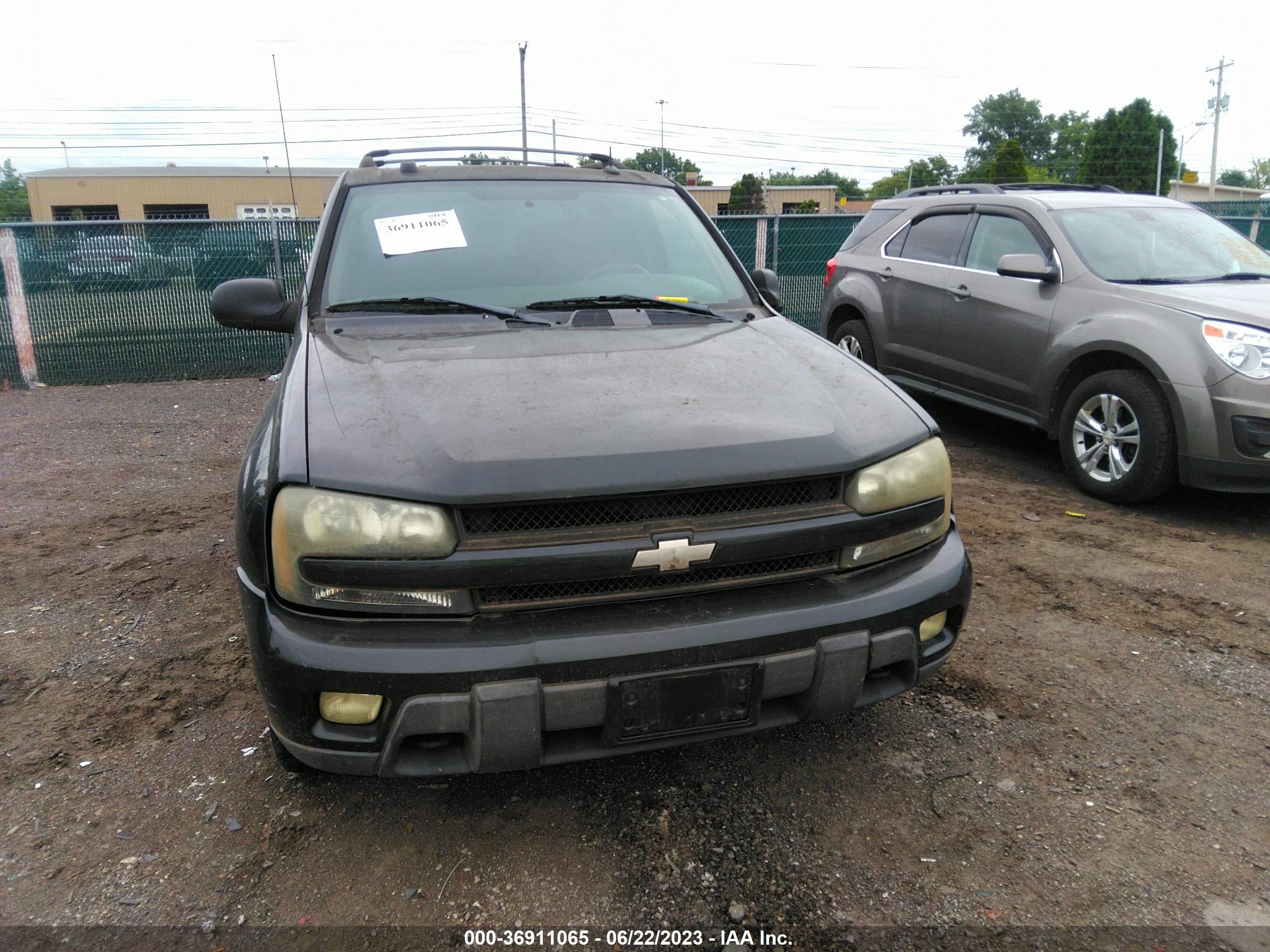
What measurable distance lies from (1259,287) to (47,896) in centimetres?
591

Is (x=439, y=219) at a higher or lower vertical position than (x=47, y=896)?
higher

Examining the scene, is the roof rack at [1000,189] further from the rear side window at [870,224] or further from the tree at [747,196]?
the tree at [747,196]

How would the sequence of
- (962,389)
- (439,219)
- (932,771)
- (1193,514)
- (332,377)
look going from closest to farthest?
(332,377) < (932,771) < (439,219) < (1193,514) < (962,389)

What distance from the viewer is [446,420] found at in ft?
6.68

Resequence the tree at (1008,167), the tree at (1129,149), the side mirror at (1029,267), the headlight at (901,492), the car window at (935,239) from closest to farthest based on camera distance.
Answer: the headlight at (901,492)
the side mirror at (1029,267)
the car window at (935,239)
the tree at (1008,167)
the tree at (1129,149)

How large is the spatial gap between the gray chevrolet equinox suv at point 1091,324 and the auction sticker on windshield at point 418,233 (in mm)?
3523

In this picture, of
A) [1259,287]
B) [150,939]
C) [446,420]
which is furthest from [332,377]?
[1259,287]

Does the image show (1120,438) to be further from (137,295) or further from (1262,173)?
(1262,173)

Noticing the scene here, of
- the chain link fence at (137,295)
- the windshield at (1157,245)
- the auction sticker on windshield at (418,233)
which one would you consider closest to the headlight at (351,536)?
the auction sticker on windshield at (418,233)

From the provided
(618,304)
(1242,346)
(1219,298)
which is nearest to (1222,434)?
(1242,346)

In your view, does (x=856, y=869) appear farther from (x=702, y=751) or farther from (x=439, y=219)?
(x=439, y=219)

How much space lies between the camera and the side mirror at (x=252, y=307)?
3.12m

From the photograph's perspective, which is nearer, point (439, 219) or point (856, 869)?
point (856, 869)

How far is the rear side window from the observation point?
6859mm
